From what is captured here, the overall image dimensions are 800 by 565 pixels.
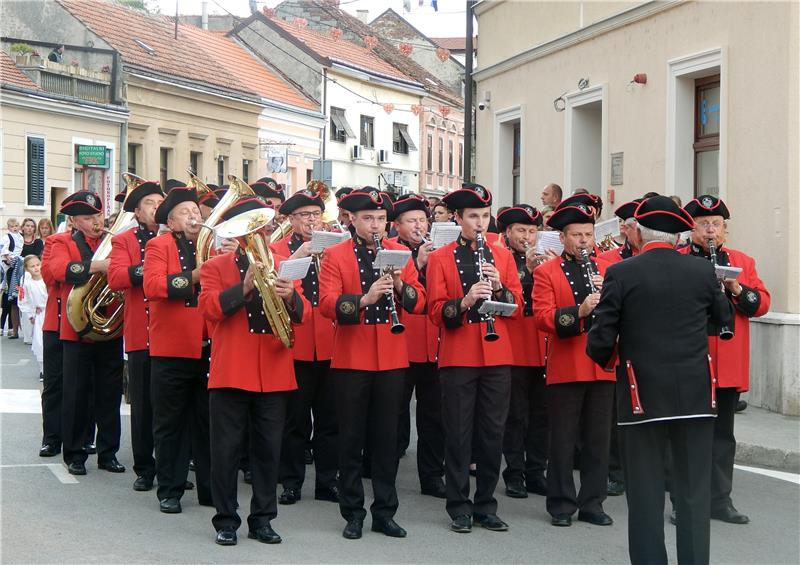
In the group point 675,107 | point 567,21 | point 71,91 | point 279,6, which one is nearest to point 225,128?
point 71,91

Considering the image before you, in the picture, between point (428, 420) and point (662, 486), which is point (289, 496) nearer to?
point (428, 420)

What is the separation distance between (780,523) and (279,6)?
5582cm

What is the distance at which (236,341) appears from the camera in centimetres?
807

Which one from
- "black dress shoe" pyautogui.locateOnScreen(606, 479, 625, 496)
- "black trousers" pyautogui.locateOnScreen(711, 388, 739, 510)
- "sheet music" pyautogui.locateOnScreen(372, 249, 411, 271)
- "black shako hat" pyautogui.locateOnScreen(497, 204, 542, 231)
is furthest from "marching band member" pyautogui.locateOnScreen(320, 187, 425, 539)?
"black trousers" pyautogui.locateOnScreen(711, 388, 739, 510)

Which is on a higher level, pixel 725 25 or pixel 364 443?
pixel 725 25

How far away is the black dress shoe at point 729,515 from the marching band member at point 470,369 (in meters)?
1.52

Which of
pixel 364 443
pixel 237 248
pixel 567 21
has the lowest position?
pixel 364 443

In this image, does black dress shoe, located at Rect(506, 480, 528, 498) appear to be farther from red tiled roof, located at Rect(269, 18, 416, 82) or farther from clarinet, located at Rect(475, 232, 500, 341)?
red tiled roof, located at Rect(269, 18, 416, 82)

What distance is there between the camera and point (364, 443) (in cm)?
862

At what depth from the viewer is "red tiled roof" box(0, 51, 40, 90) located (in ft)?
109

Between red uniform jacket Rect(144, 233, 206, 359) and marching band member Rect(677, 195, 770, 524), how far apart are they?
3523mm

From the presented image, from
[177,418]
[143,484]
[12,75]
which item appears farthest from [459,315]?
[12,75]

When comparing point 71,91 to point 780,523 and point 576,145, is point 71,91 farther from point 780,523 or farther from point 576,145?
point 780,523

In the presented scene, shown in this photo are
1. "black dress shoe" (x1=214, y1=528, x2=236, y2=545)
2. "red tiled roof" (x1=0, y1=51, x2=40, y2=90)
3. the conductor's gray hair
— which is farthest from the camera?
"red tiled roof" (x1=0, y1=51, x2=40, y2=90)
